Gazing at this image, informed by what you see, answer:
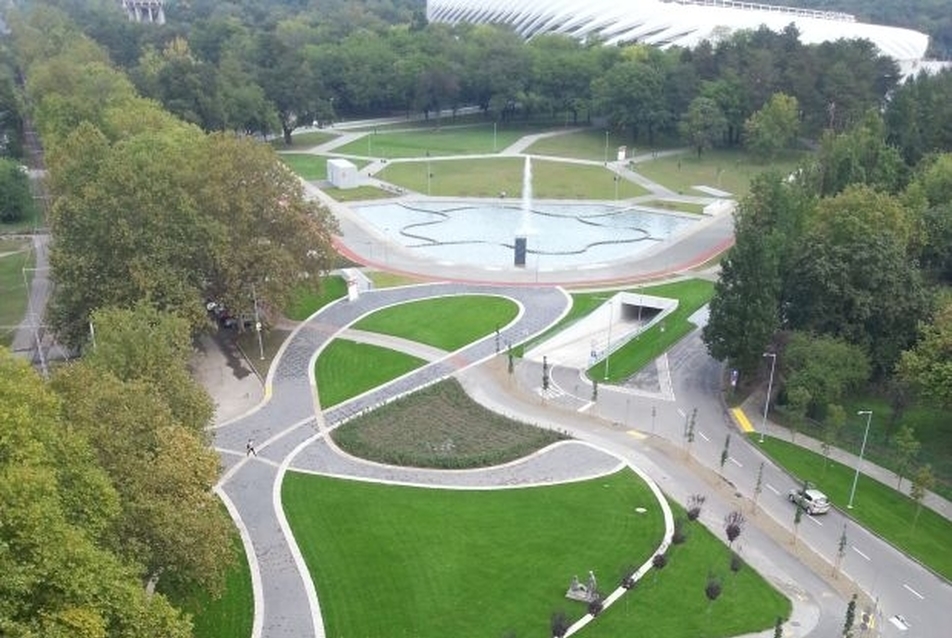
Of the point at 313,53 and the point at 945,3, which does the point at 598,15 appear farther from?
the point at 945,3

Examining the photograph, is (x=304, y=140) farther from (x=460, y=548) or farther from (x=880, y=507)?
(x=880, y=507)

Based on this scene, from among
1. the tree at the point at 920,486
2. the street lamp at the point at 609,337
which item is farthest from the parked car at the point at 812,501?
the street lamp at the point at 609,337

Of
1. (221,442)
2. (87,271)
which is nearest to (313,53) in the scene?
(87,271)

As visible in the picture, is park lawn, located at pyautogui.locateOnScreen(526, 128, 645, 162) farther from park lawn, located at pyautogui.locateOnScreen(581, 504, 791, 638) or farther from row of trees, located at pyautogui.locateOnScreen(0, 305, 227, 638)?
row of trees, located at pyautogui.locateOnScreen(0, 305, 227, 638)

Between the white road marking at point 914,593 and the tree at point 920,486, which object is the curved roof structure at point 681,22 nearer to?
the tree at point 920,486

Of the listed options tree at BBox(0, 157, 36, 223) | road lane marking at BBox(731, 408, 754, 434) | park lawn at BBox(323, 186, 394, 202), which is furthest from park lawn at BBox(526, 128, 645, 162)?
road lane marking at BBox(731, 408, 754, 434)
